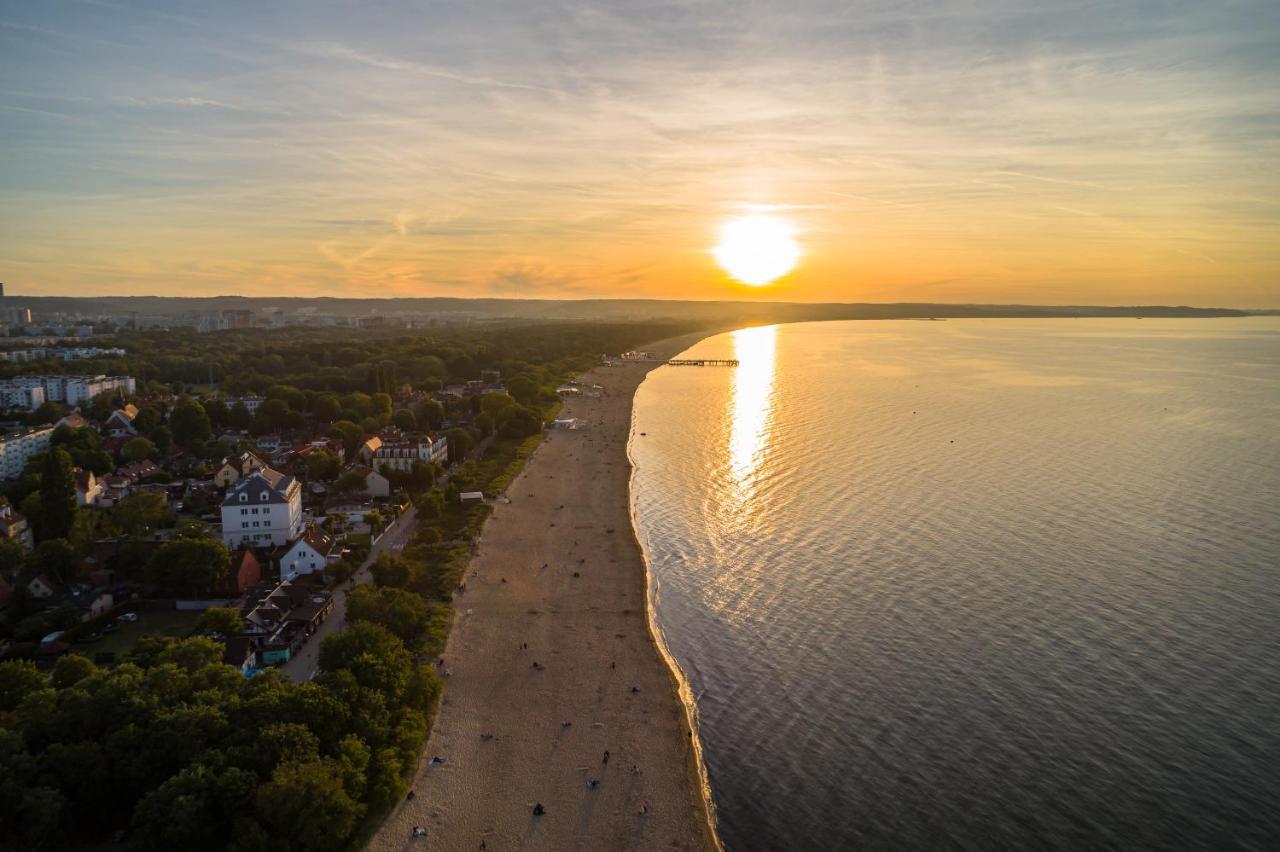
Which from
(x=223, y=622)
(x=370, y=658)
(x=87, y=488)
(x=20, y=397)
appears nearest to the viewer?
(x=370, y=658)

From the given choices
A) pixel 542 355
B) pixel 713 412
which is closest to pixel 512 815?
pixel 713 412

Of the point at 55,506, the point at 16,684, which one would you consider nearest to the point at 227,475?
the point at 55,506

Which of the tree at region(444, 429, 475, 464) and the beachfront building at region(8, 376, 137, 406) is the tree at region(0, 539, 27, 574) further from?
the beachfront building at region(8, 376, 137, 406)

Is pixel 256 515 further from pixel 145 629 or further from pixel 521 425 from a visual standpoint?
pixel 521 425

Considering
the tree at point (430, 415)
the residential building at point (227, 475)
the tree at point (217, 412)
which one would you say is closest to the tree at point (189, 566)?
the residential building at point (227, 475)

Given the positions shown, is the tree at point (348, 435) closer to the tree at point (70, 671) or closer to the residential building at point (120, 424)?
the residential building at point (120, 424)

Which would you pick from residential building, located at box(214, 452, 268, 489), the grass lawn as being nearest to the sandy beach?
the grass lawn
